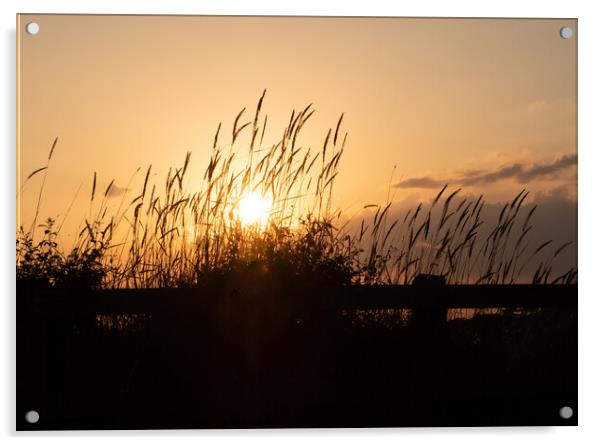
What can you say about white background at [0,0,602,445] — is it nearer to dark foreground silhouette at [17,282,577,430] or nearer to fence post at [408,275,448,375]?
dark foreground silhouette at [17,282,577,430]

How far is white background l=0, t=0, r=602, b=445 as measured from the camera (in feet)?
→ 9.02

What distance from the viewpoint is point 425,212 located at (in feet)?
9.18

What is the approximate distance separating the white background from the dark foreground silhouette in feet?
0.13

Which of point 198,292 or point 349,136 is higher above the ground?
point 349,136

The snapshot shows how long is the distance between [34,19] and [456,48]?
1.46 m

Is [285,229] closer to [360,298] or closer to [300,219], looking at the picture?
[300,219]

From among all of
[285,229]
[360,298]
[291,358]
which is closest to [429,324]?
[360,298]

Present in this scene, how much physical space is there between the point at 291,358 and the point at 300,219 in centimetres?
48

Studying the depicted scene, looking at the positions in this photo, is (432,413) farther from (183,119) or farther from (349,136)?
(183,119)
